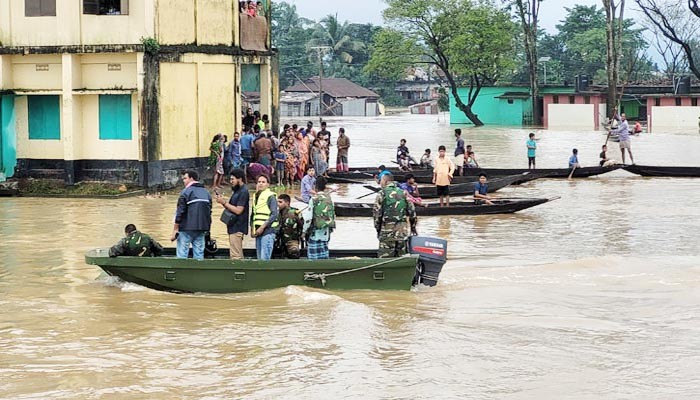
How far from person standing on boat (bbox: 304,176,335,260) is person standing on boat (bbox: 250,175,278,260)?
0.44 meters

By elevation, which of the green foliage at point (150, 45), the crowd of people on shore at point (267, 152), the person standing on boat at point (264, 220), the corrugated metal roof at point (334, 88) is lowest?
the person standing on boat at point (264, 220)

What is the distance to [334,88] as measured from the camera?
90500mm

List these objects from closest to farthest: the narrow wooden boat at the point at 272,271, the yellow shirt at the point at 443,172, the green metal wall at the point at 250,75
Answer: the narrow wooden boat at the point at 272,271
the yellow shirt at the point at 443,172
the green metal wall at the point at 250,75

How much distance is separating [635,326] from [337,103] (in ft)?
255

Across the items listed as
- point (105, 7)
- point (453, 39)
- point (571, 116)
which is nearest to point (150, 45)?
point (105, 7)

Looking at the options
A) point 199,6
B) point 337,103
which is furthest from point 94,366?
point 337,103

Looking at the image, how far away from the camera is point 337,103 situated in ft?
296

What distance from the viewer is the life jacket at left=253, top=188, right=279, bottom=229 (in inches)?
562

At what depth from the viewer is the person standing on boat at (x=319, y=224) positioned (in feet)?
47.1

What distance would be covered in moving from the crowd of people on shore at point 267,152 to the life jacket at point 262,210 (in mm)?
11366

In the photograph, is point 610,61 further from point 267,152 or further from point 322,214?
point 322,214

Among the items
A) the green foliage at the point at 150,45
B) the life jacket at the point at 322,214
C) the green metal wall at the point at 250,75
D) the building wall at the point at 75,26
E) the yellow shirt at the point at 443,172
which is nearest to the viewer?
the life jacket at the point at 322,214

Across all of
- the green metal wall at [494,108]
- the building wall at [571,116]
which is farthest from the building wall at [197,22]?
the green metal wall at [494,108]

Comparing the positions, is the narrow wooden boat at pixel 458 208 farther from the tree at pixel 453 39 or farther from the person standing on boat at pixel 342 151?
the tree at pixel 453 39
